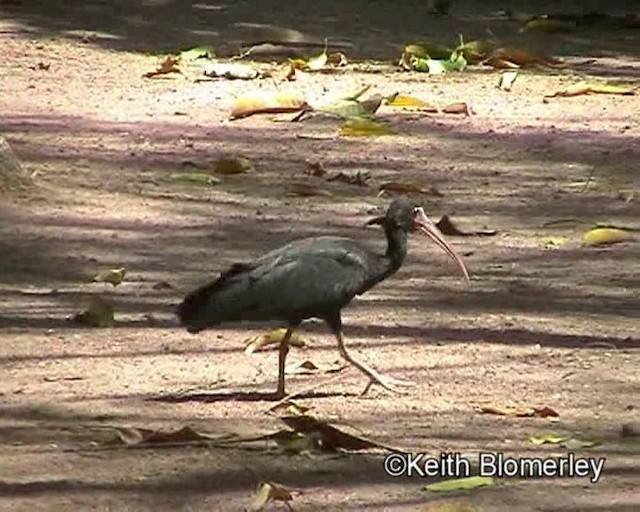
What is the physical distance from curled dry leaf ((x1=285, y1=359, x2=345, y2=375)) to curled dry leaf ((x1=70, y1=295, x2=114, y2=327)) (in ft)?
2.90

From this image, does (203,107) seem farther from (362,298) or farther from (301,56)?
(362,298)

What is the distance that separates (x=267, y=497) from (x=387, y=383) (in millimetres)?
1299

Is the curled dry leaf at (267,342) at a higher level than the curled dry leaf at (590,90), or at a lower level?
lower

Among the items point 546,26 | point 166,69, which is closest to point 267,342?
point 166,69

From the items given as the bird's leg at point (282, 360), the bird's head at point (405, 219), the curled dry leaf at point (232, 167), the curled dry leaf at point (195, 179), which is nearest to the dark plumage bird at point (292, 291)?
the bird's leg at point (282, 360)

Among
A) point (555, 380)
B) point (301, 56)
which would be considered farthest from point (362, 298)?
A: point (301, 56)

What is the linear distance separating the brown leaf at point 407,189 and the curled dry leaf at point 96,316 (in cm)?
267

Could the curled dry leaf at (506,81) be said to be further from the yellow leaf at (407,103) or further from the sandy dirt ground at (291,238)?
the yellow leaf at (407,103)

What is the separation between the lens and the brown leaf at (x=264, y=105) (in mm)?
11953

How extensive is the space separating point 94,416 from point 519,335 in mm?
1811

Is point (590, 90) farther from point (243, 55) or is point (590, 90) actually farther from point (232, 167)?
point (232, 167)

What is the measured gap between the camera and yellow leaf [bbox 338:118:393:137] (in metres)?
11.6

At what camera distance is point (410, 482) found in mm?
5773

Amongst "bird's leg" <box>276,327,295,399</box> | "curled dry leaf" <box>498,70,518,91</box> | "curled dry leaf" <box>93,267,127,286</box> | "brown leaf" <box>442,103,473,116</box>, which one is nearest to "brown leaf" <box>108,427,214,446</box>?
"bird's leg" <box>276,327,295,399</box>
